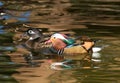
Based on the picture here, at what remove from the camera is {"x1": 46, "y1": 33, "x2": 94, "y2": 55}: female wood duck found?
14795 millimetres

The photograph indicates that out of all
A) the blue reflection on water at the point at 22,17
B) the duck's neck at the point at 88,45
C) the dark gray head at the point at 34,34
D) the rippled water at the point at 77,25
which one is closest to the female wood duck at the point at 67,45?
the duck's neck at the point at 88,45

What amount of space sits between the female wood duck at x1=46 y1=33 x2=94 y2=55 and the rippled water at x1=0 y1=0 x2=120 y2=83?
1.22 ft

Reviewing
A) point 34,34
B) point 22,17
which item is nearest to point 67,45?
point 34,34

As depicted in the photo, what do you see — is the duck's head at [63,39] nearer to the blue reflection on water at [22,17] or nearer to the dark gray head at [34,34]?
the dark gray head at [34,34]

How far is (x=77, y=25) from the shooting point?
20.1 meters

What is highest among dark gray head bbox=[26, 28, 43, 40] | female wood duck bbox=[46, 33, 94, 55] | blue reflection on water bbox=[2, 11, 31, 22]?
blue reflection on water bbox=[2, 11, 31, 22]

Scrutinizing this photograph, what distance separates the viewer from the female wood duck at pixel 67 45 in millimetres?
14795

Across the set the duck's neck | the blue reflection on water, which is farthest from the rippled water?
the duck's neck

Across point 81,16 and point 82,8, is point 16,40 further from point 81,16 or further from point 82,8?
point 82,8

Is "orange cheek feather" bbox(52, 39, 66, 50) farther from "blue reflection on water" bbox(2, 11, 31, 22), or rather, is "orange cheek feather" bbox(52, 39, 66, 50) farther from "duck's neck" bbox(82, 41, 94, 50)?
"blue reflection on water" bbox(2, 11, 31, 22)

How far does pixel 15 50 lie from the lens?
613 inches

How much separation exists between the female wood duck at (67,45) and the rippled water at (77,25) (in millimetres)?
371

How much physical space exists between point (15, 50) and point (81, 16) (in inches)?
296

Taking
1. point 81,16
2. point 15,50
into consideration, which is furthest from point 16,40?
point 81,16
